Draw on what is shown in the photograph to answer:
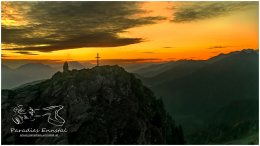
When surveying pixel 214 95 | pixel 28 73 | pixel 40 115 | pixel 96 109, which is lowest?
pixel 40 115

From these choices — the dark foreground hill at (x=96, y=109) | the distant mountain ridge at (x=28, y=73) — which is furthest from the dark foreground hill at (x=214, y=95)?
the distant mountain ridge at (x=28, y=73)

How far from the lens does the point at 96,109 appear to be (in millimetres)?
17000

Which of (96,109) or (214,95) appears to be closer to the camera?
(96,109)

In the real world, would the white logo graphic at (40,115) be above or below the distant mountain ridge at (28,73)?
below

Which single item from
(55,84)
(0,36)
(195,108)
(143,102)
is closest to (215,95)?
(195,108)

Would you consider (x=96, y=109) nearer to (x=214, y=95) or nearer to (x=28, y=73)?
(x=28, y=73)

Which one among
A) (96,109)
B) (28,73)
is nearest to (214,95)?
(96,109)

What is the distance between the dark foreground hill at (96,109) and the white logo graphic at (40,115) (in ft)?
0.19

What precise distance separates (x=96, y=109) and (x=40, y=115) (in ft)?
4.84

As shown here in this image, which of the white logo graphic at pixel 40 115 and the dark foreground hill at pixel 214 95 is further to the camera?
the dark foreground hill at pixel 214 95

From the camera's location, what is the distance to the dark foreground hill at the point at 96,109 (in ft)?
55.0

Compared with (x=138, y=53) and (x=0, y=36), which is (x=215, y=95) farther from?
(x=0, y=36)

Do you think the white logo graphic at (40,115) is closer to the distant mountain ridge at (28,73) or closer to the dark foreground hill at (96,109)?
the dark foreground hill at (96,109)

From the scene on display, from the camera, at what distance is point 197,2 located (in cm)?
1672
